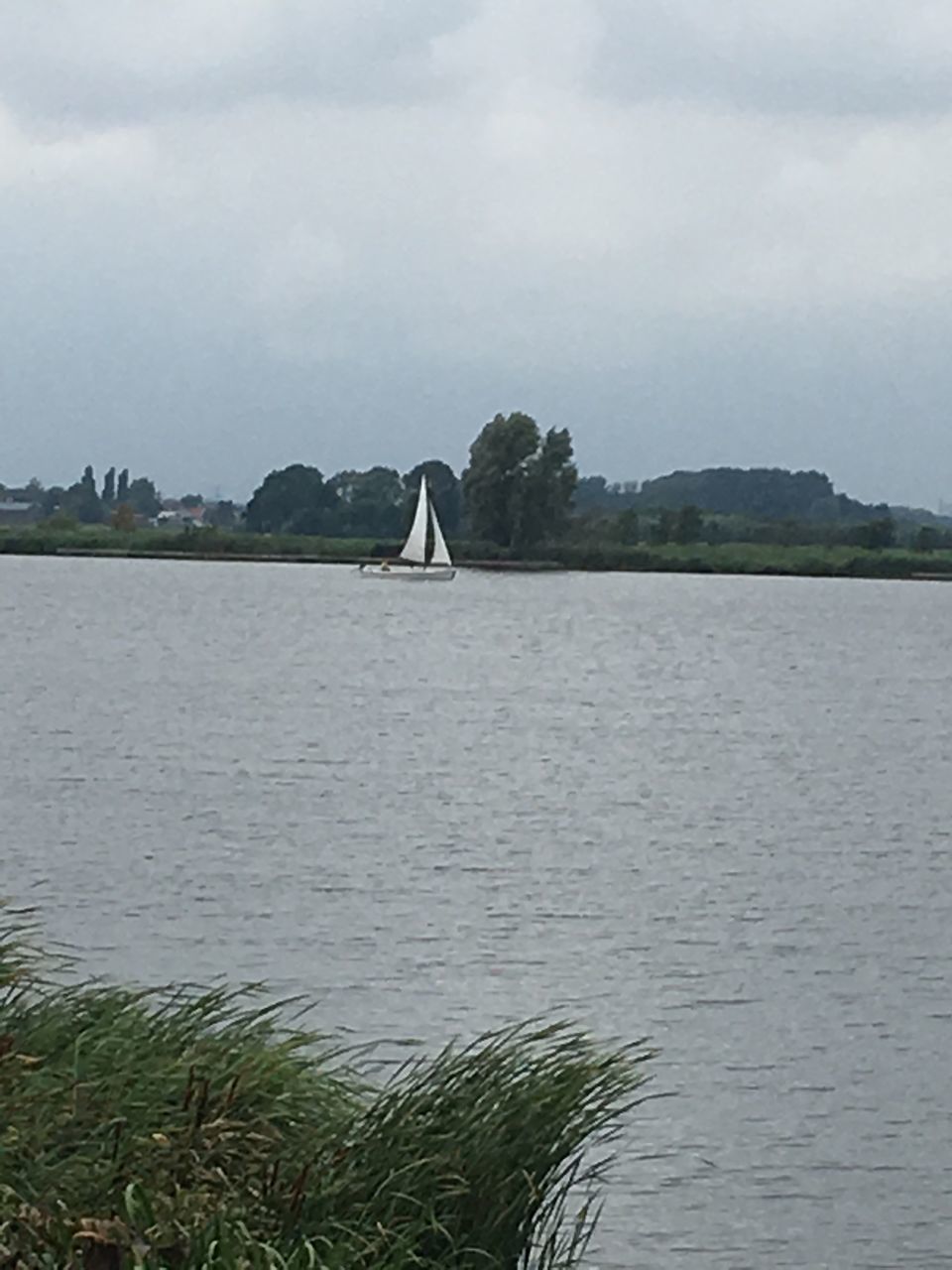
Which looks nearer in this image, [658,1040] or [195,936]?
[658,1040]

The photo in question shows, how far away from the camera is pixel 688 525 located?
149125 millimetres

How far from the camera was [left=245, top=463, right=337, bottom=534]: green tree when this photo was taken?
16400 centimetres

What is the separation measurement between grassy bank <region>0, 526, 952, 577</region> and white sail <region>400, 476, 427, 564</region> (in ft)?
33.8

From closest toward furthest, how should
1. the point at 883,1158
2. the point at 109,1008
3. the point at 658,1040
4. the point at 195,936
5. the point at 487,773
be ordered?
the point at 109,1008 → the point at 883,1158 → the point at 658,1040 → the point at 195,936 → the point at 487,773

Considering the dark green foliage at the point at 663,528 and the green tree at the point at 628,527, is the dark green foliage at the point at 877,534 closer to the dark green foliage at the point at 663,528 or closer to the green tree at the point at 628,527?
→ the dark green foliage at the point at 663,528

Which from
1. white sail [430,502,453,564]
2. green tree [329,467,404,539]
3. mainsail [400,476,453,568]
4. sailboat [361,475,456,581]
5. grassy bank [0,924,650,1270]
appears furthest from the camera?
green tree [329,467,404,539]

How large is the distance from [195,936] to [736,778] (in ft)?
68.2

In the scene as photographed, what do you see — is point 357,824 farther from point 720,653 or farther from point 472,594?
point 472,594

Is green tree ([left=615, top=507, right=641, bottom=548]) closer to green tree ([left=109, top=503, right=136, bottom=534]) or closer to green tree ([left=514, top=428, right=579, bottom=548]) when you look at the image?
green tree ([left=514, top=428, right=579, bottom=548])

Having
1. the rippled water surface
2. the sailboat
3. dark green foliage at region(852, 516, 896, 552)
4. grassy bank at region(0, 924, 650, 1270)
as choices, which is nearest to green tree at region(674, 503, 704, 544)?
dark green foliage at region(852, 516, 896, 552)

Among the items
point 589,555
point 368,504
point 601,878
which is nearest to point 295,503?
point 368,504

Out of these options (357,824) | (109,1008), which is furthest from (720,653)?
(109,1008)

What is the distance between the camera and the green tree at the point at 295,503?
164000 mm

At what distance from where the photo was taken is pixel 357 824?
32594 mm
